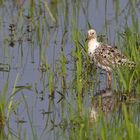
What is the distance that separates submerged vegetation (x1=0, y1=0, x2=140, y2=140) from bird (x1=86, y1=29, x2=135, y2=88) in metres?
0.08

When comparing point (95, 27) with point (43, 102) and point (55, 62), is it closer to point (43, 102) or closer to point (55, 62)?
point (55, 62)

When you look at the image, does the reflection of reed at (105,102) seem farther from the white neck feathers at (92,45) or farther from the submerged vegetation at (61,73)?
the white neck feathers at (92,45)

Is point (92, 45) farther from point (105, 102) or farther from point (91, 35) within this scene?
point (105, 102)

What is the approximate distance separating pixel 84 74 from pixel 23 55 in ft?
4.09

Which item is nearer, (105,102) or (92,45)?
(105,102)

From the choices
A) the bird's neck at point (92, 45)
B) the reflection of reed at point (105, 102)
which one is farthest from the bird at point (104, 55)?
the reflection of reed at point (105, 102)

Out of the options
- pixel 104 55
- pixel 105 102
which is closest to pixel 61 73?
pixel 104 55

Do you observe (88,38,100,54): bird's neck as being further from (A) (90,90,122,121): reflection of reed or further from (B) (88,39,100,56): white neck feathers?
(A) (90,90,122,121): reflection of reed

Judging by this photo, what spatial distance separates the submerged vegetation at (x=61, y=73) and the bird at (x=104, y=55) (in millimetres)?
84

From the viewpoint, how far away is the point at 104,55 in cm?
1034

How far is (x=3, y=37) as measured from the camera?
1166 centimetres

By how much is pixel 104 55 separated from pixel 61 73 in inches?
29.1

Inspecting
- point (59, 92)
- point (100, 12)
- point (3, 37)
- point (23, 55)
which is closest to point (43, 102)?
point (59, 92)

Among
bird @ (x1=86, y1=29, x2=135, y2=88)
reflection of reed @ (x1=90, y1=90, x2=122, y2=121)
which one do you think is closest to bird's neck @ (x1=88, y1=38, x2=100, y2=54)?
bird @ (x1=86, y1=29, x2=135, y2=88)
